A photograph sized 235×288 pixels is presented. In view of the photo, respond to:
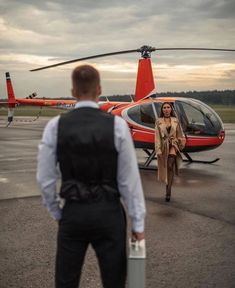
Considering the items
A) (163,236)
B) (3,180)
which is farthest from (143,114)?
(163,236)

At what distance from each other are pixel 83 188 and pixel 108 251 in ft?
1.47

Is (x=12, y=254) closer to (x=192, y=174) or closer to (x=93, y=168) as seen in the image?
(x=93, y=168)

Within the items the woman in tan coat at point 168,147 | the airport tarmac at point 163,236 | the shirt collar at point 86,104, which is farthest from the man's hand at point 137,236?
the woman in tan coat at point 168,147

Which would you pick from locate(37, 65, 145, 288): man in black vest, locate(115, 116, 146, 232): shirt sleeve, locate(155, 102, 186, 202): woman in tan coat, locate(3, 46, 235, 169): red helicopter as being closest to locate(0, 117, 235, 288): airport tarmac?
locate(155, 102, 186, 202): woman in tan coat

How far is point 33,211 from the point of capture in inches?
268

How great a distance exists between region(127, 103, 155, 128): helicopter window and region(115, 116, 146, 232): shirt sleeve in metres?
9.41

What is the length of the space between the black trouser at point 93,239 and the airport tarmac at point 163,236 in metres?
1.39

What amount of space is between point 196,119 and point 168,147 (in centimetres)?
456

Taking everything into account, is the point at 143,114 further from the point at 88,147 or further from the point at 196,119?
the point at 88,147

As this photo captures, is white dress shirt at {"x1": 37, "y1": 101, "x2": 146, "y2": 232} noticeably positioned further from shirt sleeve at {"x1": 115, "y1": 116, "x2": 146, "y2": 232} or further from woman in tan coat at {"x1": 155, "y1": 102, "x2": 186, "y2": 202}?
woman in tan coat at {"x1": 155, "y1": 102, "x2": 186, "y2": 202}

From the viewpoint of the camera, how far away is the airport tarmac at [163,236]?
4.13m

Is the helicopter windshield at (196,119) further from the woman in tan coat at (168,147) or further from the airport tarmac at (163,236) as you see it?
the woman in tan coat at (168,147)

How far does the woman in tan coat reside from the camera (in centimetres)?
733

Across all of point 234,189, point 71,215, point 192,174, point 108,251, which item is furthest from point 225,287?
point 192,174
